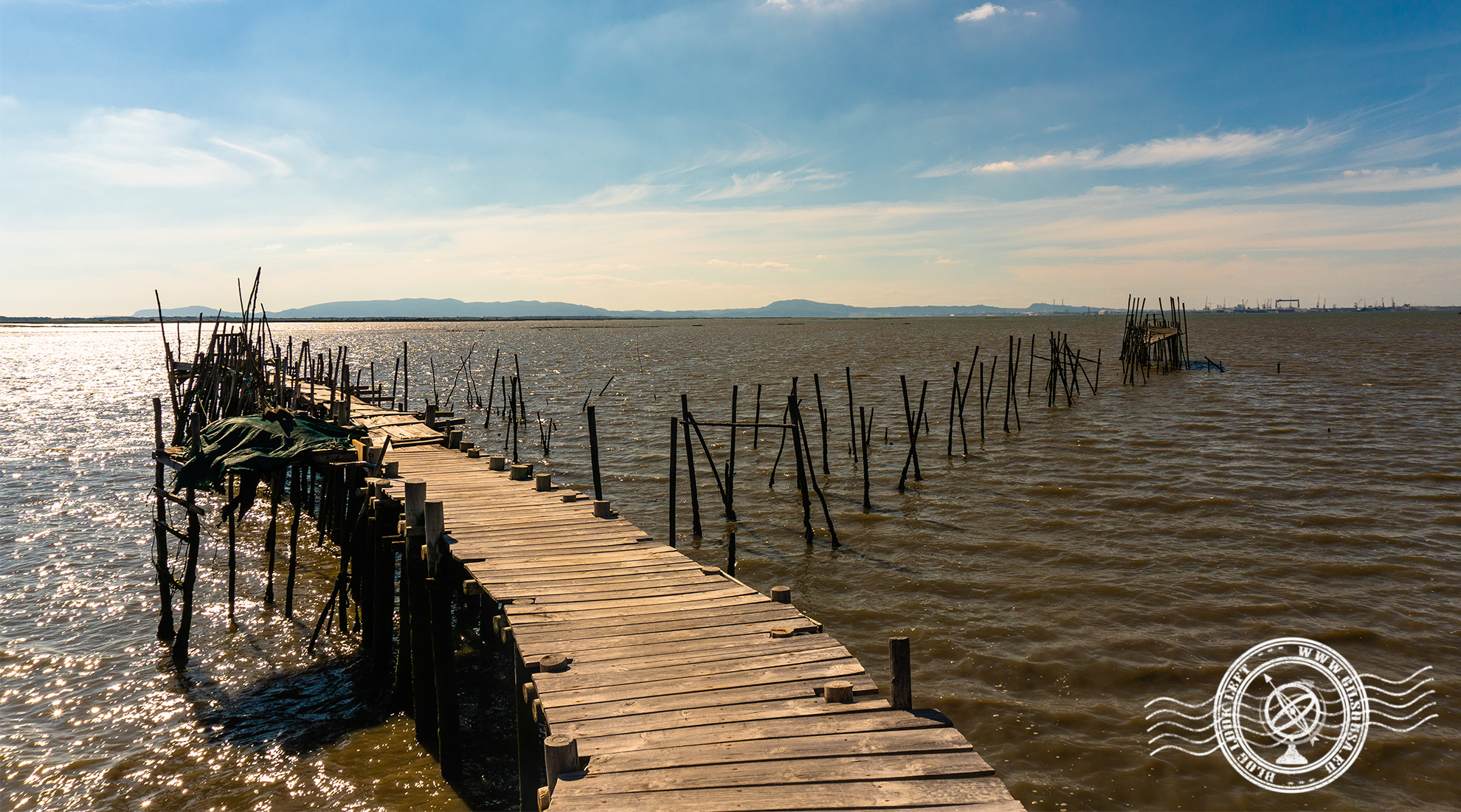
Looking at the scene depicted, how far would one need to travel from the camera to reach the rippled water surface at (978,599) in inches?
279

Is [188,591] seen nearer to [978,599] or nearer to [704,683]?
[704,683]

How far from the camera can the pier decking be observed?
14.8 ft

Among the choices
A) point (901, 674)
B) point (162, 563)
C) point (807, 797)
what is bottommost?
point (162, 563)

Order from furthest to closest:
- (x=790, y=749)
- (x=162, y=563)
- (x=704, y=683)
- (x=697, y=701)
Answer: (x=162, y=563) → (x=704, y=683) → (x=697, y=701) → (x=790, y=749)

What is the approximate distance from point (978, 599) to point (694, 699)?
6.27 m

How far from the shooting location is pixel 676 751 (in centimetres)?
489

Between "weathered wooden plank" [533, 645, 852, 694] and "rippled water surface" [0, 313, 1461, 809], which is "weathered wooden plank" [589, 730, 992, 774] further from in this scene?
"rippled water surface" [0, 313, 1461, 809]

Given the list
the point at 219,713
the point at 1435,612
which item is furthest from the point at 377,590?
the point at 1435,612

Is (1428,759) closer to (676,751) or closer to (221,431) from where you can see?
(676,751)

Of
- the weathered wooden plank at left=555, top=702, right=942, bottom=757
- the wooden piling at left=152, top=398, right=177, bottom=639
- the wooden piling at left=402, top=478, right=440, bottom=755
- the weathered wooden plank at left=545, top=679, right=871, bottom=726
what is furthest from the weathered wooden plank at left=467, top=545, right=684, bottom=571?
the wooden piling at left=152, top=398, right=177, bottom=639

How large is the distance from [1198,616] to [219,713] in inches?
457

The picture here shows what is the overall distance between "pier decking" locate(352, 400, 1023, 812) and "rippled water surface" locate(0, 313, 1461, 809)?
2013mm

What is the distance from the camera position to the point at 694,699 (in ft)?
18.2

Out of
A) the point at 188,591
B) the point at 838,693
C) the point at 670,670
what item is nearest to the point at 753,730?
the point at 838,693
